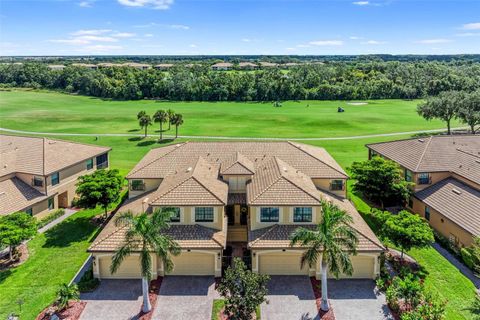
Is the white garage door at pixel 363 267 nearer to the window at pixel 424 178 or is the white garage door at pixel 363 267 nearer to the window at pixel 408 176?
the window at pixel 424 178

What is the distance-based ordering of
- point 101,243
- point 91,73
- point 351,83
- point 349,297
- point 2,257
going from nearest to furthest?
point 349,297
point 101,243
point 2,257
point 351,83
point 91,73

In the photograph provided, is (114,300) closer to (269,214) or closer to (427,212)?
(269,214)

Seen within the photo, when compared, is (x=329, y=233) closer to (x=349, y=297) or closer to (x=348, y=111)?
(x=349, y=297)

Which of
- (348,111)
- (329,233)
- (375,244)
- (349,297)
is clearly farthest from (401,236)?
(348,111)

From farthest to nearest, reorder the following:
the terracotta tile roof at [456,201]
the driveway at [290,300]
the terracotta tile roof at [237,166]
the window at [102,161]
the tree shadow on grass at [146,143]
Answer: the tree shadow on grass at [146,143], the window at [102,161], the terracotta tile roof at [237,166], the terracotta tile roof at [456,201], the driveway at [290,300]

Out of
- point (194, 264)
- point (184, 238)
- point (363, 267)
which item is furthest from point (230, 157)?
point (363, 267)

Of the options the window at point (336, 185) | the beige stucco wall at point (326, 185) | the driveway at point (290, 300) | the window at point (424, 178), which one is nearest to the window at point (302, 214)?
the driveway at point (290, 300)
